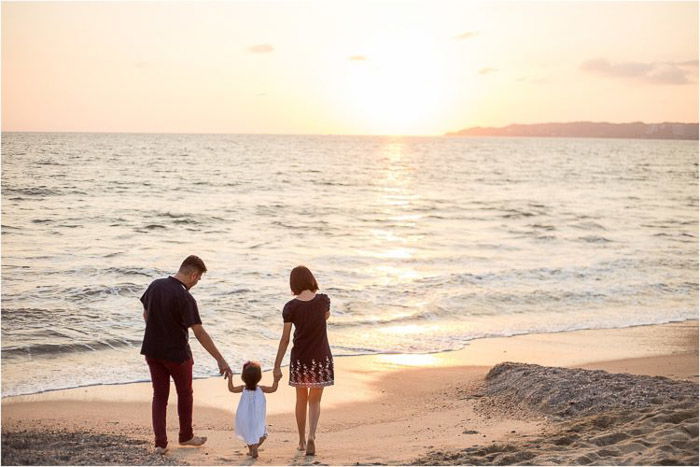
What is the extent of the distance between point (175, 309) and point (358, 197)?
34687 mm

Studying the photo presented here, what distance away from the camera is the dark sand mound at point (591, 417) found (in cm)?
575

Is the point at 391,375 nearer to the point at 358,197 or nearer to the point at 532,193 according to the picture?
the point at 358,197

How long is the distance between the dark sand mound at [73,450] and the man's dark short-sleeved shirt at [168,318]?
779 millimetres

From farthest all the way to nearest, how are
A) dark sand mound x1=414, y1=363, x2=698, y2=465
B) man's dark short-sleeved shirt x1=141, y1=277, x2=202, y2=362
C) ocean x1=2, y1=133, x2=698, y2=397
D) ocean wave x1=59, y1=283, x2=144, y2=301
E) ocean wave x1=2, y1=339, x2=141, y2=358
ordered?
ocean wave x1=59, y1=283, x2=144, y2=301
ocean x1=2, y1=133, x2=698, y2=397
ocean wave x1=2, y1=339, x2=141, y2=358
man's dark short-sleeved shirt x1=141, y1=277, x2=202, y2=362
dark sand mound x1=414, y1=363, x2=698, y2=465

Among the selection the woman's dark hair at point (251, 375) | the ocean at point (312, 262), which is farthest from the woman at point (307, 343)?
the ocean at point (312, 262)

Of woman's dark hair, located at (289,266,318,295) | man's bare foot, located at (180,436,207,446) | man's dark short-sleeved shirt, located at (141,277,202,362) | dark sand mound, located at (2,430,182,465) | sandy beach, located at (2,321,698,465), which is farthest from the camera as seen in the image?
man's bare foot, located at (180,436,207,446)

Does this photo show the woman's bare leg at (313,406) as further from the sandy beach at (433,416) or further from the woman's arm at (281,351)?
the woman's arm at (281,351)

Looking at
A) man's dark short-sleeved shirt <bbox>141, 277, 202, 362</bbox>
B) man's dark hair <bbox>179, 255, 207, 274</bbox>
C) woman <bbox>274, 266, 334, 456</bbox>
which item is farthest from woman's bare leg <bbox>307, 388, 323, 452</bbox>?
man's dark hair <bbox>179, 255, 207, 274</bbox>

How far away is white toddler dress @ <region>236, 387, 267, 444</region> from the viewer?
245 inches

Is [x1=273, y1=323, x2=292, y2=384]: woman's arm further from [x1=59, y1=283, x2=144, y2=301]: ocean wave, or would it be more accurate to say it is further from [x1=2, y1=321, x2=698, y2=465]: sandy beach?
[x1=59, y1=283, x2=144, y2=301]: ocean wave

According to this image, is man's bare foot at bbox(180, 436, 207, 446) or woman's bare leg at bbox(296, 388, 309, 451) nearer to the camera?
woman's bare leg at bbox(296, 388, 309, 451)

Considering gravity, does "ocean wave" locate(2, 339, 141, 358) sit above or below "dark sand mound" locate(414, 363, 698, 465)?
below

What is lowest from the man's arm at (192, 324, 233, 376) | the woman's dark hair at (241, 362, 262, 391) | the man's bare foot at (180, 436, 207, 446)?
the man's bare foot at (180, 436, 207, 446)

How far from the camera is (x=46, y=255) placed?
18.3 metres
